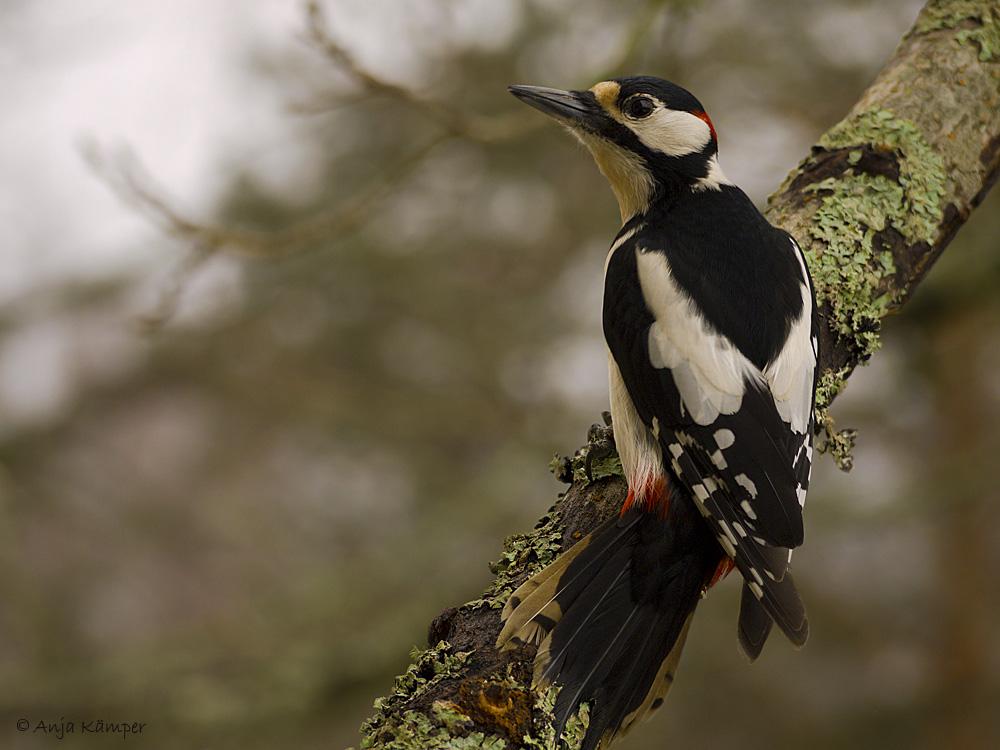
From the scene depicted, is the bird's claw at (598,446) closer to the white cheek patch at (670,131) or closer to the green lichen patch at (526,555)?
the green lichen patch at (526,555)

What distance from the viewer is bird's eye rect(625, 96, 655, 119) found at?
7.46 ft

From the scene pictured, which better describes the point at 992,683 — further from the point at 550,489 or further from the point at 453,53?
the point at 453,53

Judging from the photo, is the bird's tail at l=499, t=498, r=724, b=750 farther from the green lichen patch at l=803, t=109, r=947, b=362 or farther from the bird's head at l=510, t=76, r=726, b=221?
the bird's head at l=510, t=76, r=726, b=221

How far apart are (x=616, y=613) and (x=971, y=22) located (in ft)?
6.69

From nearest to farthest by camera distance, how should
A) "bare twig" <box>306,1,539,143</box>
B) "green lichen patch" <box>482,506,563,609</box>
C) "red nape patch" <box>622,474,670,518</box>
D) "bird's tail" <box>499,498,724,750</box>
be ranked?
"bird's tail" <box>499,498,724,750</box>, "green lichen patch" <box>482,506,563,609</box>, "red nape patch" <box>622,474,670,518</box>, "bare twig" <box>306,1,539,143</box>

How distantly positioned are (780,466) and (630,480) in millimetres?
323

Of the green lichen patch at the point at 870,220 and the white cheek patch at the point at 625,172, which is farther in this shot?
the white cheek patch at the point at 625,172

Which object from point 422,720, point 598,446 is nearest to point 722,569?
point 598,446

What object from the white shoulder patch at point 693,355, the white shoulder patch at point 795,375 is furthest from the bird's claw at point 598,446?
the white shoulder patch at point 795,375

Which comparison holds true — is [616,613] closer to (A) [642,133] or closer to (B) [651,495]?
(B) [651,495]

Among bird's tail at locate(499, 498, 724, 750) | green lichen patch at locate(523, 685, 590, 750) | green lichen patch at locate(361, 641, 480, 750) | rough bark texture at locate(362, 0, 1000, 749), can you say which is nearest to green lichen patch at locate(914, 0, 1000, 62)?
rough bark texture at locate(362, 0, 1000, 749)

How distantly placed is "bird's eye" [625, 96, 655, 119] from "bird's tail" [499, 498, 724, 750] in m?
1.14

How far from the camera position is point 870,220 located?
6.88 ft

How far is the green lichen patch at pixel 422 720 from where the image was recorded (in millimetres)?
1244
